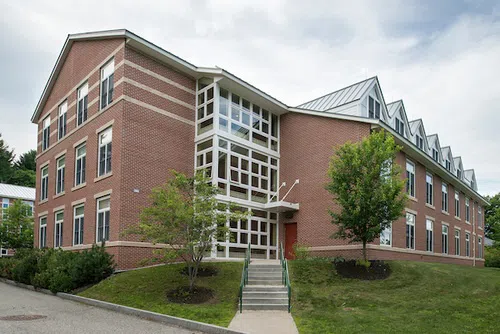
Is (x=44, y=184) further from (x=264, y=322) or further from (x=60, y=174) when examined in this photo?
(x=264, y=322)

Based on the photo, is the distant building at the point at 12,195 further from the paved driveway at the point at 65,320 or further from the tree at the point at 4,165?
the paved driveway at the point at 65,320

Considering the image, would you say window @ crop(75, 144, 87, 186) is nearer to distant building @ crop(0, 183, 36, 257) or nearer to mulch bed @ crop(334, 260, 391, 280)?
mulch bed @ crop(334, 260, 391, 280)

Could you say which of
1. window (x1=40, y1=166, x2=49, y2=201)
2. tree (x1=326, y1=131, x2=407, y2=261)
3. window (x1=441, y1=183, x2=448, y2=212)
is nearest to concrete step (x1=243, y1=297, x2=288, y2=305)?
tree (x1=326, y1=131, x2=407, y2=261)

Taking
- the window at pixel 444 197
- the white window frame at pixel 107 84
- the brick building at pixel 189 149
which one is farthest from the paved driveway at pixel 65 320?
the window at pixel 444 197

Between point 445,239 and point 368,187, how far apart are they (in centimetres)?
1649

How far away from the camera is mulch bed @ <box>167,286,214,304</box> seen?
550 inches

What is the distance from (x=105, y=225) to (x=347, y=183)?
1015 centimetres

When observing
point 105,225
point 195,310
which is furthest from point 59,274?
point 195,310

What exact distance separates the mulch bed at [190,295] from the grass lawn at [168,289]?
19 centimetres

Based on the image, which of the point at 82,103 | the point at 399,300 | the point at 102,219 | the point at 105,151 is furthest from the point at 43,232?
the point at 399,300

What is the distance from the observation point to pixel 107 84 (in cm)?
2155

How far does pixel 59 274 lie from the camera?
1727cm

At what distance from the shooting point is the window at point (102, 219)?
65.3 feet

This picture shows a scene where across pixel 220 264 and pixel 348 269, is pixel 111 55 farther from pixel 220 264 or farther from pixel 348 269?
pixel 348 269
